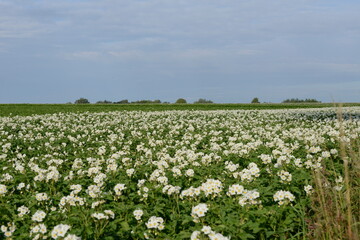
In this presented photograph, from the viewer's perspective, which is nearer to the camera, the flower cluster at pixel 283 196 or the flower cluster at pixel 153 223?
the flower cluster at pixel 153 223

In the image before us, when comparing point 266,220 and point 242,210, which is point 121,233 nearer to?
point 242,210

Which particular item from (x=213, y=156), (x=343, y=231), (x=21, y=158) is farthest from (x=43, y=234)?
(x=21, y=158)

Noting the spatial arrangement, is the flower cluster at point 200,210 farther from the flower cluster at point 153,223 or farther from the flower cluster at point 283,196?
the flower cluster at point 283,196

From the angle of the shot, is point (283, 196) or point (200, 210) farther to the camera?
point (283, 196)

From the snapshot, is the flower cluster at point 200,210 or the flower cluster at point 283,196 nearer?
the flower cluster at point 200,210

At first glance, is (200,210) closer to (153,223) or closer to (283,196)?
(153,223)

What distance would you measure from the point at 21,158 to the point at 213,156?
6.28m

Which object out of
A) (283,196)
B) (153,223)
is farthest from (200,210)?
(283,196)

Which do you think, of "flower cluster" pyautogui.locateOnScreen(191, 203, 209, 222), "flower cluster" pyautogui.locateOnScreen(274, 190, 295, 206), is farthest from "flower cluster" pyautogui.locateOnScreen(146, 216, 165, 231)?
"flower cluster" pyautogui.locateOnScreen(274, 190, 295, 206)

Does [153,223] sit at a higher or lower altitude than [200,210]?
lower

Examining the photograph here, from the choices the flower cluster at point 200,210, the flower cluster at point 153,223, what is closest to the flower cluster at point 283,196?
the flower cluster at point 200,210

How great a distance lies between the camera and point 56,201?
641 cm

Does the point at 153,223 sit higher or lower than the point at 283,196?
lower

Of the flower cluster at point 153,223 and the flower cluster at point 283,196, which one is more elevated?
the flower cluster at point 283,196
